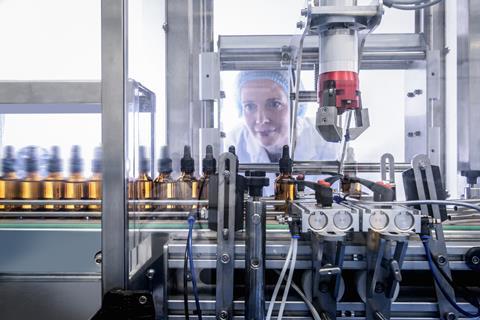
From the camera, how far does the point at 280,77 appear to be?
77.2 inches

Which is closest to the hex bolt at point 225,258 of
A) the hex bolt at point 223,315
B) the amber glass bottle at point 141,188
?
the hex bolt at point 223,315

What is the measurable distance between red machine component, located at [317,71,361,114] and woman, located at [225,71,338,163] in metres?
1.07

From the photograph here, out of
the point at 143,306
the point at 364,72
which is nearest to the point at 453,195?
the point at 364,72

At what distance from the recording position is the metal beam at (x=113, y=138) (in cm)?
66

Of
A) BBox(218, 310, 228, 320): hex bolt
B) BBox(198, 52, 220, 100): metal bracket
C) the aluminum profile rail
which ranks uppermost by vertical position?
the aluminum profile rail

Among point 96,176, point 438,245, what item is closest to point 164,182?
point 96,176

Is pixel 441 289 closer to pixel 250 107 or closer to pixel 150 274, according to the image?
pixel 150 274

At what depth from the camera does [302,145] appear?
74.5 inches

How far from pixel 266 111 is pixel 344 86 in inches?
46.8

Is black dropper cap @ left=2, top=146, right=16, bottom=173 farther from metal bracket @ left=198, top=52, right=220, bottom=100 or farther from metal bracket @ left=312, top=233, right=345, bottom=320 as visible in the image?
metal bracket @ left=312, top=233, right=345, bottom=320

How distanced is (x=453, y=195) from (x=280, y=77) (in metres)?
1.05

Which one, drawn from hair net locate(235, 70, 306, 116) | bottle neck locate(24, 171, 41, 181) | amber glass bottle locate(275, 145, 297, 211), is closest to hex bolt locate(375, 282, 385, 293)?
amber glass bottle locate(275, 145, 297, 211)

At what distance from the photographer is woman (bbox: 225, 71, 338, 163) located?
1.94m

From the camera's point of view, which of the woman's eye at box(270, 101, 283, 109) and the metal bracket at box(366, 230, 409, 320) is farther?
the woman's eye at box(270, 101, 283, 109)
